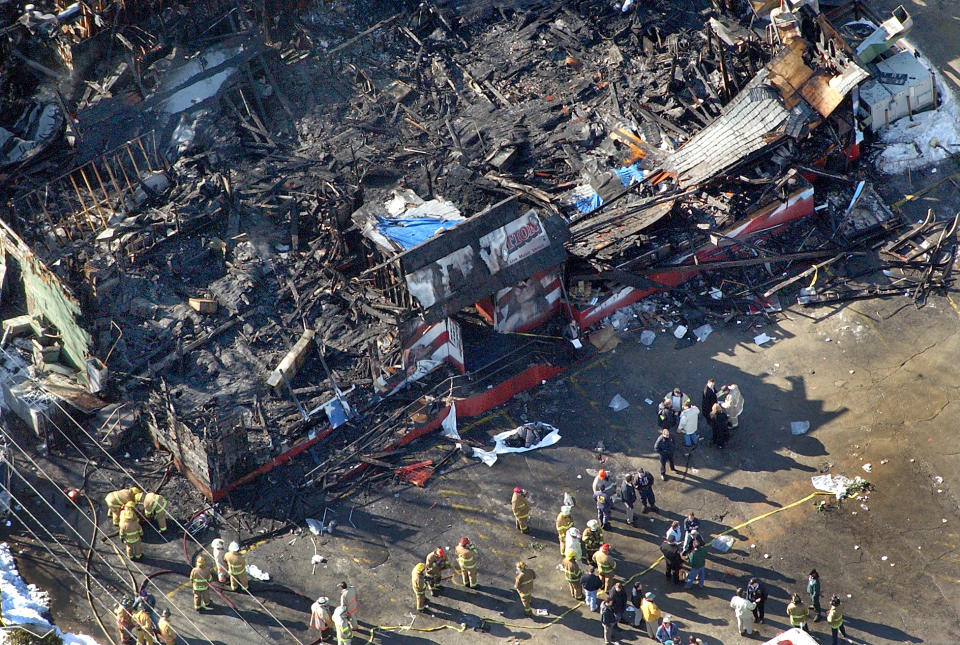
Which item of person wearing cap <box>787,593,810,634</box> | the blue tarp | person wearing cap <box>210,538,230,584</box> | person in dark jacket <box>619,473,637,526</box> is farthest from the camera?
the blue tarp

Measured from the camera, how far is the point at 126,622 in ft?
81.3

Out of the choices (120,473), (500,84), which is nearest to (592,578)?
(120,473)

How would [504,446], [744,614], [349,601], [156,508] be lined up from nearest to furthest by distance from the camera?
[744,614] < [349,601] < [156,508] < [504,446]

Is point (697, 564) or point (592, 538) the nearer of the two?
point (697, 564)

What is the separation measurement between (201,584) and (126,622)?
5.03 ft

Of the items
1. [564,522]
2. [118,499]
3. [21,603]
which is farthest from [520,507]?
[21,603]

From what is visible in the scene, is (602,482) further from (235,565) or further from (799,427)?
(235,565)

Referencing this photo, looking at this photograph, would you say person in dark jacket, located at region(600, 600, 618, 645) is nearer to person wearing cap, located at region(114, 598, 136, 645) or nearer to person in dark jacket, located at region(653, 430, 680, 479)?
person in dark jacket, located at region(653, 430, 680, 479)

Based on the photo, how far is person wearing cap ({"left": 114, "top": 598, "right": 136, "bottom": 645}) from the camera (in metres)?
24.7

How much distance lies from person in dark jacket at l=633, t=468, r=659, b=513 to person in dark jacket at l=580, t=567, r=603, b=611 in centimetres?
217

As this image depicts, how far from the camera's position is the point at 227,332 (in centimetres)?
3077

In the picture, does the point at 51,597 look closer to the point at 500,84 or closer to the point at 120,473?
the point at 120,473

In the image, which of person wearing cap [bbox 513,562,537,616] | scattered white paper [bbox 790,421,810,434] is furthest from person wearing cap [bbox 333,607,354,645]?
scattered white paper [bbox 790,421,810,434]

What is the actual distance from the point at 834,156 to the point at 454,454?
1249 centimetres
